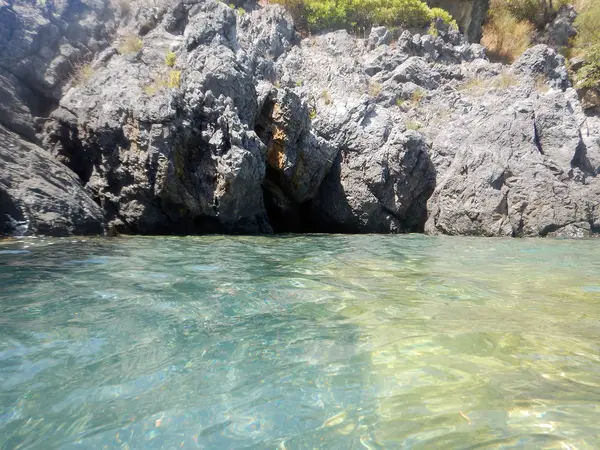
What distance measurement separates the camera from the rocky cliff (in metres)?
8.28

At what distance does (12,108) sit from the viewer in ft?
27.7

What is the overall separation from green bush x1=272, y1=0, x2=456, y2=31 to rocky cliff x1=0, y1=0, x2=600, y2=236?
385 cm

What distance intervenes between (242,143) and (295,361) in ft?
23.8

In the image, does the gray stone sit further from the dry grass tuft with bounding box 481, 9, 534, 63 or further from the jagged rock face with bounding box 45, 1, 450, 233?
the dry grass tuft with bounding box 481, 9, 534, 63

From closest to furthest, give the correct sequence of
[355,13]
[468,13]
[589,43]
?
[355,13] → [589,43] → [468,13]

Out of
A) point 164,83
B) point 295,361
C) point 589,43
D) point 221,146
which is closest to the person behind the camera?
point 295,361

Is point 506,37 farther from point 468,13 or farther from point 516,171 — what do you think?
point 516,171

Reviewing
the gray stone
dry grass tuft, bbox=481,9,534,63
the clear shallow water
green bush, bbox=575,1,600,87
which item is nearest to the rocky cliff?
the gray stone

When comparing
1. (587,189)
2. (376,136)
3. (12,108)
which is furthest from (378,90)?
(12,108)

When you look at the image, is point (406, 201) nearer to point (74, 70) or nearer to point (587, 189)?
point (587, 189)

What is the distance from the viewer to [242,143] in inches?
342

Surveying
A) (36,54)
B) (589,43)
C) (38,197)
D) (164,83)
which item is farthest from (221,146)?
(589,43)

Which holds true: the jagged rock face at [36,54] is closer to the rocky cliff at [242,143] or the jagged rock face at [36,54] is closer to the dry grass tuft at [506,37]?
the rocky cliff at [242,143]

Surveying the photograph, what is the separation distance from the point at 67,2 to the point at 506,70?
559 inches
